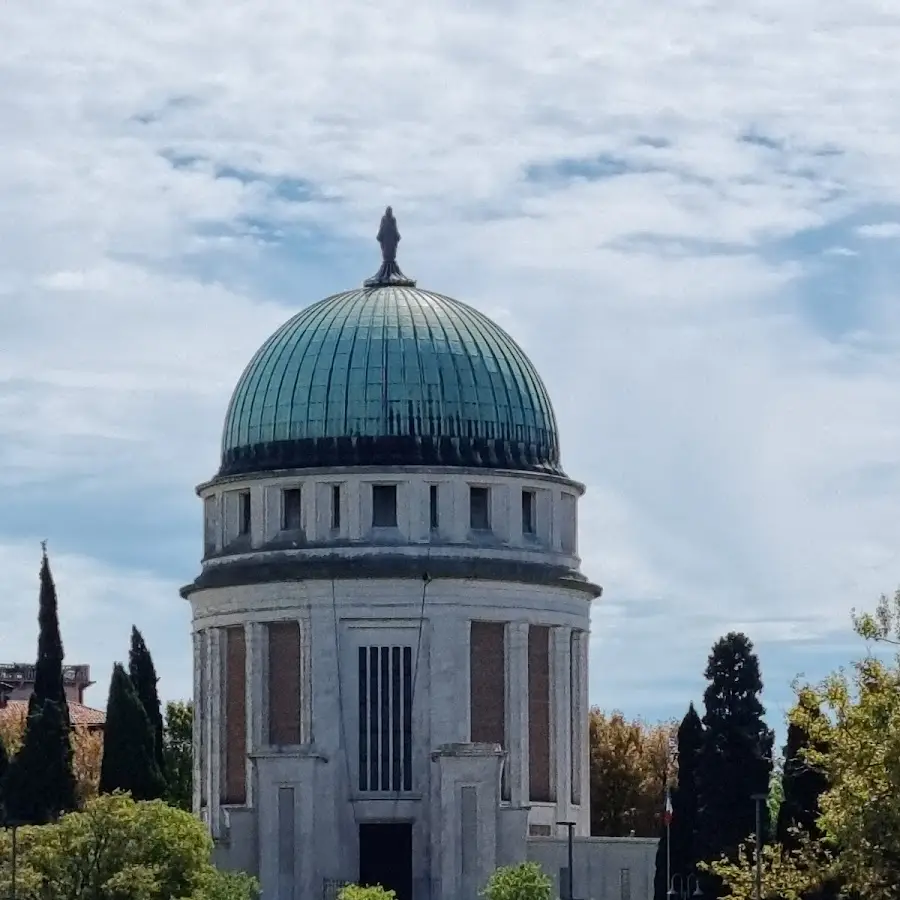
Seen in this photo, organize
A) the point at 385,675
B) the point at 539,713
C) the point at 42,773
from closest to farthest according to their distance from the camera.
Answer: the point at 42,773
the point at 385,675
the point at 539,713

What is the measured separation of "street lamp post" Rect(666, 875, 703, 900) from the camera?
290 feet

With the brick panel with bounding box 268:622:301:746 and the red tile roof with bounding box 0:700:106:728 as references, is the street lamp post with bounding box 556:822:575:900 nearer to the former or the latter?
the brick panel with bounding box 268:622:301:746

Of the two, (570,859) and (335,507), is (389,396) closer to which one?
(335,507)

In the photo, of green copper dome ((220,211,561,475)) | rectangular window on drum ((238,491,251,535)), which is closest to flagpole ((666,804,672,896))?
green copper dome ((220,211,561,475))

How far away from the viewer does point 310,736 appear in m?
95.1

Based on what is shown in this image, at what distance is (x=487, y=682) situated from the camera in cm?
9625

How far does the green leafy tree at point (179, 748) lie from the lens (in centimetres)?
11406

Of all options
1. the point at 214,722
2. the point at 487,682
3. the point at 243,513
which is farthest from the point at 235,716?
the point at 487,682

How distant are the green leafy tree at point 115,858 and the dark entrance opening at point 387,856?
13314 mm

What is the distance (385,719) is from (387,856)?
4019mm

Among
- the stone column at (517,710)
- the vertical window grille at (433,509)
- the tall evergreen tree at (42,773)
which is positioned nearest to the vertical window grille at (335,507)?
the vertical window grille at (433,509)

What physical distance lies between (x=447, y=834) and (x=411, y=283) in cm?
1839

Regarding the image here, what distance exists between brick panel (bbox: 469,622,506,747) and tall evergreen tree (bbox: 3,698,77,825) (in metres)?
12.1

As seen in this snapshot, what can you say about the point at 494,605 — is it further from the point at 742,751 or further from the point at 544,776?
the point at 742,751
